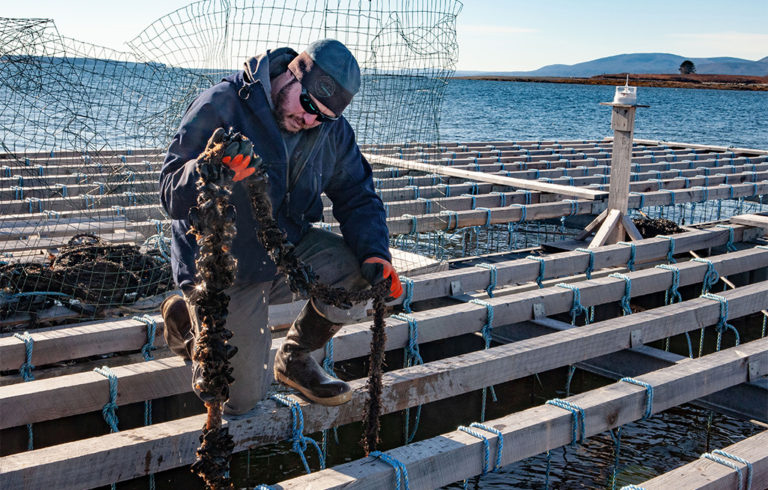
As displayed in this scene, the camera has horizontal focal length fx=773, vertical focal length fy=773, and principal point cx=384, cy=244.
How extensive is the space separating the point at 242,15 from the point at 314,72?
257 centimetres

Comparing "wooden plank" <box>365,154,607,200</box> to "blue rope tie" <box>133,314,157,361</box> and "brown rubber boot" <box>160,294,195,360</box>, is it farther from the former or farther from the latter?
"brown rubber boot" <box>160,294,195,360</box>

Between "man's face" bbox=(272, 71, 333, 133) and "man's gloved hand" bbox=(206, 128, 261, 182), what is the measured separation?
2.26 feet

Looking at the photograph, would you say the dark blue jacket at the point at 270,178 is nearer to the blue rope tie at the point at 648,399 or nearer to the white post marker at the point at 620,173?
the blue rope tie at the point at 648,399

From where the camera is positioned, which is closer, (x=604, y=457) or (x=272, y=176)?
(x=272, y=176)

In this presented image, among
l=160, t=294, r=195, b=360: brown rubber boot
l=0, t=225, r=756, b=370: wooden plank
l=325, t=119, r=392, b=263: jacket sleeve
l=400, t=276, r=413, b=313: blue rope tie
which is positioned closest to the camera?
l=325, t=119, r=392, b=263: jacket sleeve

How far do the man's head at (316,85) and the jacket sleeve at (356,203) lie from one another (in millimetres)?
321

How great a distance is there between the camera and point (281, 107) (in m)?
2.88

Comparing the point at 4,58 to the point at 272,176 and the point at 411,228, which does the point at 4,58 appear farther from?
the point at 411,228

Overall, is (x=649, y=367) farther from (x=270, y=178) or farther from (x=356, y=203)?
(x=270, y=178)

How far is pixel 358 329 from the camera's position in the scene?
3.98 m

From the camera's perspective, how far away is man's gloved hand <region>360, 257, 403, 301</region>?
307 cm

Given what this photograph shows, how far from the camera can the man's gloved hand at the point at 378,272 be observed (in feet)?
10.1

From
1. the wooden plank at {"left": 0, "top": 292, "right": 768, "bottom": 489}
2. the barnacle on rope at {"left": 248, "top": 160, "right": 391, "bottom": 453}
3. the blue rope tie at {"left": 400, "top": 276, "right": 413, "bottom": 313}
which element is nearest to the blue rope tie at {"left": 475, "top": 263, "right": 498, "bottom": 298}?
the blue rope tie at {"left": 400, "top": 276, "right": 413, "bottom": 313}

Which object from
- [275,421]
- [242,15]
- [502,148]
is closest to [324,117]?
[275,421]
